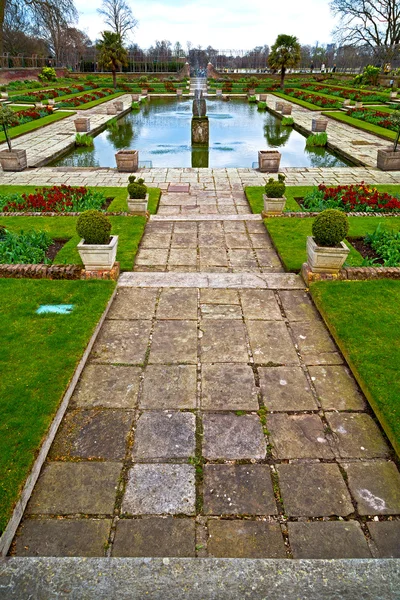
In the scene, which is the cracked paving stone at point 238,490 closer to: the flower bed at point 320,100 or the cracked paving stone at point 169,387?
the cracked paving stone at point 169,387

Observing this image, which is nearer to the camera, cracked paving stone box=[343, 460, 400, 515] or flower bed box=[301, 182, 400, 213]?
cracked paving stone box=[343, 460, 400, 515]

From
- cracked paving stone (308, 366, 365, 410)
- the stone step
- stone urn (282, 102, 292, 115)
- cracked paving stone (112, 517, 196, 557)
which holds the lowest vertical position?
cracked paving stone (112, 517, 196, 557)

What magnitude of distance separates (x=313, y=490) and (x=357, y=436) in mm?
809

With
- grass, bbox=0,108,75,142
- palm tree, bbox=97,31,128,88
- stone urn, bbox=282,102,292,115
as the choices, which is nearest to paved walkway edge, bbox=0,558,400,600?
grass, bbox=0,108,75,142

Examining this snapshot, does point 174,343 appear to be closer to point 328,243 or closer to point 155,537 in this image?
point 155,537

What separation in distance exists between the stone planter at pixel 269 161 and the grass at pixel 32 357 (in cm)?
979

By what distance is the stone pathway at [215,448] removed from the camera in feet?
9.32

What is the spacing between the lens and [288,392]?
4.20 metres

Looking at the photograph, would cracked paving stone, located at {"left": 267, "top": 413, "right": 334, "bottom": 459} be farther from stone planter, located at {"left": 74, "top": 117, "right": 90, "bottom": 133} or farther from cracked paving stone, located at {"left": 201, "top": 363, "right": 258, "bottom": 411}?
stone planter, located at {"left": 74, "top": 117, "right": 90, "bottom": 133}

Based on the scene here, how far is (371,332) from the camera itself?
4984 millimetres

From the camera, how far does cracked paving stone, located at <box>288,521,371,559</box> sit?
273 cm

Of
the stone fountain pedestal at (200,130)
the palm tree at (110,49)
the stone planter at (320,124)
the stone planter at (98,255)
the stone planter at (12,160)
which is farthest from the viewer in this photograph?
the palm tree at (110,49)

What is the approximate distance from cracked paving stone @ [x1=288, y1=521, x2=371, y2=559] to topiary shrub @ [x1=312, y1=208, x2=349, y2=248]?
13.6ft

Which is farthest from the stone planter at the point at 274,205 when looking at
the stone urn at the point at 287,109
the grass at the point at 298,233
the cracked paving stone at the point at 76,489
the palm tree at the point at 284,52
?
the palm tree at the point at 284,52
